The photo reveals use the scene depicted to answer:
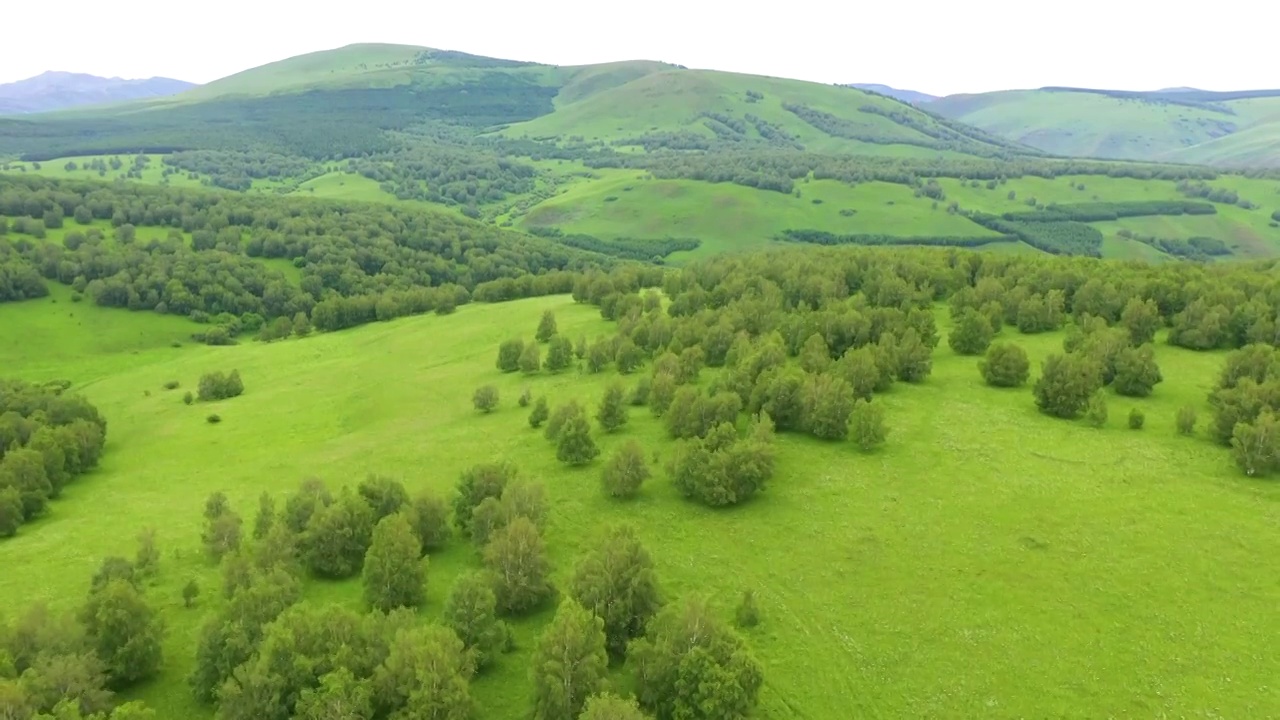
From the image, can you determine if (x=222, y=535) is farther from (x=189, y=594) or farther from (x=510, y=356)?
(x=510, y=356)

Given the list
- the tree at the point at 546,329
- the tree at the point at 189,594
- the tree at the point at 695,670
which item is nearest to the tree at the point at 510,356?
the tree at the point at 546,329

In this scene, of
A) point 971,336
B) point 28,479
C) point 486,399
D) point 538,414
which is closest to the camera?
point 28,479

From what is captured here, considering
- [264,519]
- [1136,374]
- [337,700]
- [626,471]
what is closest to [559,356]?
[626,471]

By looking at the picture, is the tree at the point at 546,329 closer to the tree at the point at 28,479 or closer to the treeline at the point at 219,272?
the treeline at the point at 219,272

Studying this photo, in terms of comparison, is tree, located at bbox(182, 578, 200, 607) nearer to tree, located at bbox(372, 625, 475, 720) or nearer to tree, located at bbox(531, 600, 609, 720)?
tree, located at bbox(372, 625, 475, 720)

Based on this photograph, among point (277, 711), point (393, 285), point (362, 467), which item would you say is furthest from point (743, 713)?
point (393, 285)

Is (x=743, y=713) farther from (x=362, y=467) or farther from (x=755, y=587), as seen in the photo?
(x=362, y=467)
